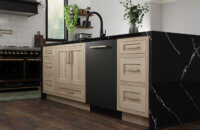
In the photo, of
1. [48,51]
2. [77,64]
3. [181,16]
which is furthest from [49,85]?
[181,16]

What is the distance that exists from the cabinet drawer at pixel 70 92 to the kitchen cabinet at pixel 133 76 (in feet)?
2.42

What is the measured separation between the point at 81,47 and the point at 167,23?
4.69m

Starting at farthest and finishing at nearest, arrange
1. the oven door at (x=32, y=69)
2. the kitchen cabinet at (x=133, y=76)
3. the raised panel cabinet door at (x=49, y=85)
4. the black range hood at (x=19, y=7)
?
the oven door at (x=32, y=69) < the black range hood at (x=19, y=7) < the raised panel cabinet door at (x=49, y=85) < the kitchen cabinet at (x=133, y=76)

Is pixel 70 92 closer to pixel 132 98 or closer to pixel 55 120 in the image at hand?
pixel 55 120

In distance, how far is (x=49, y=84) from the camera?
3967mm

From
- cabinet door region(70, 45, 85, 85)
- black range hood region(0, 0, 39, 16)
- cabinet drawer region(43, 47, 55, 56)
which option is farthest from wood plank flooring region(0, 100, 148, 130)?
black range hood region(0, 0, 39, 16)

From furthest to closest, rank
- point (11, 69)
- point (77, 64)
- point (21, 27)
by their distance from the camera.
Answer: point (21, 27)
point (11, 69)
point (77, 64)

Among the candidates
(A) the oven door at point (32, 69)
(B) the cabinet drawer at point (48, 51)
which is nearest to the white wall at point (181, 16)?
(A) the oven door at point (32, 69)

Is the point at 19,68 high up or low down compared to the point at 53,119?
up

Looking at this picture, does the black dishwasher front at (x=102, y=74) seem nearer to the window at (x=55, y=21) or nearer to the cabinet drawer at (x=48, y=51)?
the cabinet drawer at (x=48, y=51)

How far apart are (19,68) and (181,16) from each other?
4294mm

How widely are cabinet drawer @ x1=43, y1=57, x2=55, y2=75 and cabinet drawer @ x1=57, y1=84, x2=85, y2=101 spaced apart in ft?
1.05

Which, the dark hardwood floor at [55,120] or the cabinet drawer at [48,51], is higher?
the cabinet drawer at [48,51]

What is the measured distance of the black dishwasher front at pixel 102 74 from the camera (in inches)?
105
